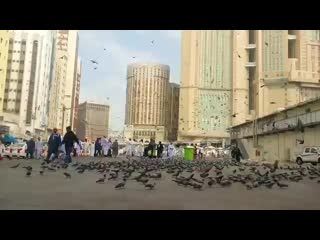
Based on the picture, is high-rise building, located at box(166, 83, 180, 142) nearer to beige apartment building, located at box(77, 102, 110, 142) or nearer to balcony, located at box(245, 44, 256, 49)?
beige apartment building, located at box(77, 102, 110, 142)

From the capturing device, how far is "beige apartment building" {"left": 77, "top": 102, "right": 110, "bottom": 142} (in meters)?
131

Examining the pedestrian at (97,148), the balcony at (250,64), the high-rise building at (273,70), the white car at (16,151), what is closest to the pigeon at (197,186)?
the white car at (16,151)

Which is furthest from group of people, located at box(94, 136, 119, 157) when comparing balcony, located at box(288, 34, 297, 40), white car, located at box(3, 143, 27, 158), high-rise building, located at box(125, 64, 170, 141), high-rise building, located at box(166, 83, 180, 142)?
high-rise building, located at box(166, 83, 180, 142)

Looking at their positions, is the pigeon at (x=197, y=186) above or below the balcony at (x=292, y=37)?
below

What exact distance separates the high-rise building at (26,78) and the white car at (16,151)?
159 feet

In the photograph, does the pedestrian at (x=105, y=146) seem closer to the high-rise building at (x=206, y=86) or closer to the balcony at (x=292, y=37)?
the high-rise building at (x=206, y=86)

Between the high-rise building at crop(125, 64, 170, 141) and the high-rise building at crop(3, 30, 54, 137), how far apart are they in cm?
4539

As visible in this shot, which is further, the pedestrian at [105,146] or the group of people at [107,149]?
the pedestrian at [105,146]

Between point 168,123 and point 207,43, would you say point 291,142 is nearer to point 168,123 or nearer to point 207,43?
point 207,43

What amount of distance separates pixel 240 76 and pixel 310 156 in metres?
75.4

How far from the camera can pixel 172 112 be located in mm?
129625

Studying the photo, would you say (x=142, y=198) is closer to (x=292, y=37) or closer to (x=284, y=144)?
(x=284, y=144)

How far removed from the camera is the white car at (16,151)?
2459 cm

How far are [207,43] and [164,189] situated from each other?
10213 cm
